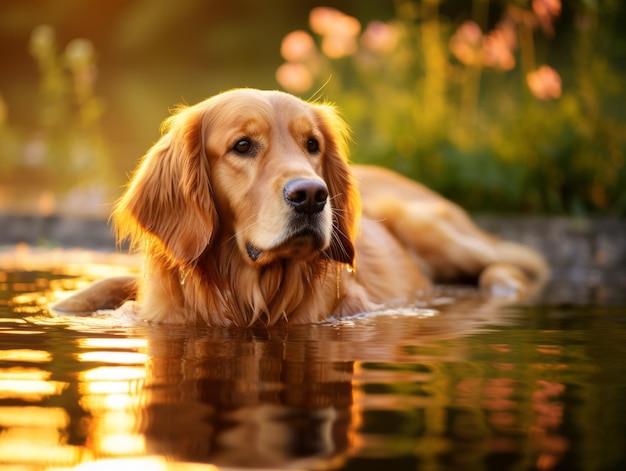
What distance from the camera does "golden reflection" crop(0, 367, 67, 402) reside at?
248 centimetres

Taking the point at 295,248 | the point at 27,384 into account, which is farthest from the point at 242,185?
the point at 27,384

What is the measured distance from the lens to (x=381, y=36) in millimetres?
9102

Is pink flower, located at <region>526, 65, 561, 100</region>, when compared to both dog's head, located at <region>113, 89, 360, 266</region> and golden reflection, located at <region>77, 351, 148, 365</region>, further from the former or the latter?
golden reflection, located at <region>77, 351, 148, 365</region>

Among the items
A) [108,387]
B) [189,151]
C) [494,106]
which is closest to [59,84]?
[494,106]

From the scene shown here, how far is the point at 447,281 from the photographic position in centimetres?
665

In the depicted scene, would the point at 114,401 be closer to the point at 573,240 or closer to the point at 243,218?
the point at 243,218

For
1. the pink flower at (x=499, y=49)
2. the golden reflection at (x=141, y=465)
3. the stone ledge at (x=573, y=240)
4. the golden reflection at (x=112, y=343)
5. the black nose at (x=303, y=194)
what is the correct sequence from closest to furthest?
1. the golden reflection at (x=141, y=465)
2. the golden reflection at (x=112, y=343)
3. the black nose at (x=303, y=194)
4. the stone ledge at (x=573, y=240)
5. the pink flower at (x=499, y=49)

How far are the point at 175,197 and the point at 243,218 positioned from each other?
0.44 metres

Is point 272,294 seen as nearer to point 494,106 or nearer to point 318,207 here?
point 318,207

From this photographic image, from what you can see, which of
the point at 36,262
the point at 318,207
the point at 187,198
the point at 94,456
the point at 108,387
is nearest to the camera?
the point at 94,456

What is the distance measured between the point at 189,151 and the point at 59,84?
5848 mm

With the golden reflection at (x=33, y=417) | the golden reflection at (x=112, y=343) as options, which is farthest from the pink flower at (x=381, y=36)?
the golden reflection at (x=33, y=417)

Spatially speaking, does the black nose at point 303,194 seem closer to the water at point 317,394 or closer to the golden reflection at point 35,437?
the water at point 317,394

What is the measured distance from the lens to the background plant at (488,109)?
789cm
